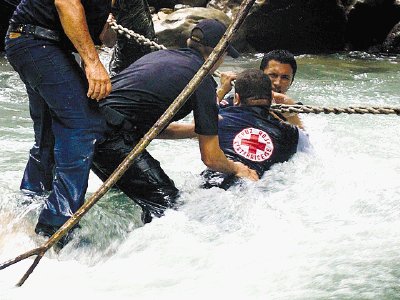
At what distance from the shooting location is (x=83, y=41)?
3.14 meters

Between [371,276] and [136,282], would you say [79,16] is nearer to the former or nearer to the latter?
[136,282]

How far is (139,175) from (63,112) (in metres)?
0.63

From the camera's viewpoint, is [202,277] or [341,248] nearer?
[202,277]

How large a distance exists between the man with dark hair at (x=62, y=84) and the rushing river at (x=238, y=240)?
1.09 ft

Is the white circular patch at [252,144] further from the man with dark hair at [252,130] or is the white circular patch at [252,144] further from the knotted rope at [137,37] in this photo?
the knotted rope at [137,37]

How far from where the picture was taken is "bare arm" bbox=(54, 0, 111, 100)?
309 centimetres

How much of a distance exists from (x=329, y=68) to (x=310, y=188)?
7.21m

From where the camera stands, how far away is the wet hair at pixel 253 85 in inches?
173

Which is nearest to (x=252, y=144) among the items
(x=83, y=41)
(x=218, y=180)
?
(x=218, y=180)

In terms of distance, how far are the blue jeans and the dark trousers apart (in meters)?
0.25

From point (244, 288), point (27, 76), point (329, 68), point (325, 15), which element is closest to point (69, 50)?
point (27, 76)

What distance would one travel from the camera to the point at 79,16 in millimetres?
3102

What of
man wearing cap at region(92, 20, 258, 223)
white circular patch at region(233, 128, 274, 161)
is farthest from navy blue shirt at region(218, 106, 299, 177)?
man wearing cap at region(92, 20, 258, 223)

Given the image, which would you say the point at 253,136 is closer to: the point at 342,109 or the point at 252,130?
the point at 252,130
